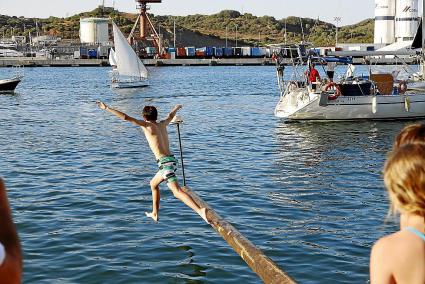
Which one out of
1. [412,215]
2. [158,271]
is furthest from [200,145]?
[412,215]

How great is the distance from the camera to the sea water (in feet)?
38.7

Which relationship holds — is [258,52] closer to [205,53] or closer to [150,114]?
[205,53]

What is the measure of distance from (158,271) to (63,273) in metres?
1.55

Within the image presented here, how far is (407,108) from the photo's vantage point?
108ft

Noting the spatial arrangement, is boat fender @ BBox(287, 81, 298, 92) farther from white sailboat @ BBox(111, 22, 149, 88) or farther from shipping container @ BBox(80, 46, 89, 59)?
shipping container @ BBox(80, 46, 89, 59)

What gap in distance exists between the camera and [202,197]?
17.2 metres

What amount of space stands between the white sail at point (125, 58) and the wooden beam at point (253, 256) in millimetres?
54256

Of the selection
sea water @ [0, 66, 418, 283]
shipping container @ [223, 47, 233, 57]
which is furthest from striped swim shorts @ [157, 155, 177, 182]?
shipping container @ [223, 47, 233, 57]

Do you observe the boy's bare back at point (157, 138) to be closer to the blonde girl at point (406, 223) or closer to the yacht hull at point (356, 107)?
the blonde girl at point (406, 223)

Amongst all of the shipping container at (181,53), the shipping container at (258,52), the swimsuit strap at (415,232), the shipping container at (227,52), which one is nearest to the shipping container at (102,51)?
the shipping container at (181,53)

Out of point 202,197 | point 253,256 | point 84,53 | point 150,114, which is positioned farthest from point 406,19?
point 253,256

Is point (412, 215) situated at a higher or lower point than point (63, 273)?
higher

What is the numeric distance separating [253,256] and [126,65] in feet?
188

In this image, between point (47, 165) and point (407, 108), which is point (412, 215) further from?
point (407, 108)
